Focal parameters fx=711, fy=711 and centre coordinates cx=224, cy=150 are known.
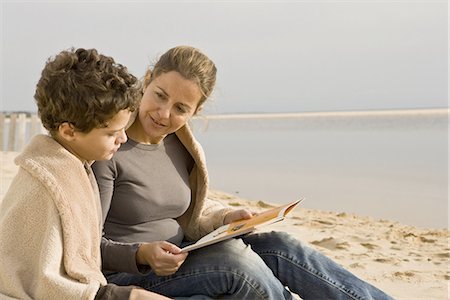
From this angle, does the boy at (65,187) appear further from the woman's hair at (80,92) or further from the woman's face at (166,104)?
the woman's face at (166,104)

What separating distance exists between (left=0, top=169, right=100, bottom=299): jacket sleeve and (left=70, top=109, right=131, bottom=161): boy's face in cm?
22

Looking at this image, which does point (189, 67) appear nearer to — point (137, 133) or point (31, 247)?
point (137, 133)

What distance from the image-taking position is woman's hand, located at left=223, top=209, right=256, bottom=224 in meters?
3.08

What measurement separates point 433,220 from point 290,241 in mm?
4559

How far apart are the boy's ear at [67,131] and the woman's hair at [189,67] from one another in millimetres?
771

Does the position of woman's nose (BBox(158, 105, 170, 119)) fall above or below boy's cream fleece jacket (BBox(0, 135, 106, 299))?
above

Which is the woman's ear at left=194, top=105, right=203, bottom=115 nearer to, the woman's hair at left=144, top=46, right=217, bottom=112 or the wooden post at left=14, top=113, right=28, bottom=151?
the woman's hair at left=144, top=46, right=217, bottom=112

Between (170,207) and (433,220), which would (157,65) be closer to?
(170,207)

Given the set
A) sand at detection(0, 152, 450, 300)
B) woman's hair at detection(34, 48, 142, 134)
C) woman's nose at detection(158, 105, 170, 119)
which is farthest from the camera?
sand at detection(0, 152, 450, 300)

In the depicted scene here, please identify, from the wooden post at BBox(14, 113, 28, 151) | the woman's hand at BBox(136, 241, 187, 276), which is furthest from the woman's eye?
the wooden post at BBox(14, 113, 28, 151)

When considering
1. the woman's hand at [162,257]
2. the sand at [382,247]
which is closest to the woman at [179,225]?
the woman's hand at [162,257]

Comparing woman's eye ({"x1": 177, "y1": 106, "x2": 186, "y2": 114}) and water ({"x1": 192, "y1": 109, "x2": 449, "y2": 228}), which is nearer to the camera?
woman's eye ({"x1": 177, "y1": 106, "x2": 186, "y2": 114})

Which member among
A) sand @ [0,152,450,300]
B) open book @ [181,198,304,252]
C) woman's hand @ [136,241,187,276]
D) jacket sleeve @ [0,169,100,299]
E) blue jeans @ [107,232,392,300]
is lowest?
sand @ [0,152,450,300]

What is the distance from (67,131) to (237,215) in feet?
3.28
